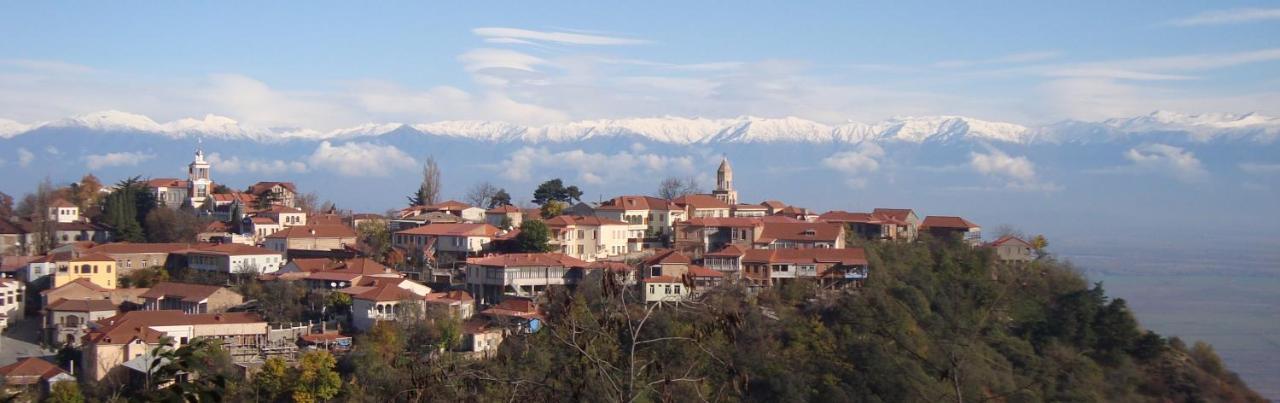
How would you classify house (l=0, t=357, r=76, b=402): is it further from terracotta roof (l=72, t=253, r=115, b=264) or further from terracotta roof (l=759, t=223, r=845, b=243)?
terracotta roof (l=759, t=223, r=845, b=243)

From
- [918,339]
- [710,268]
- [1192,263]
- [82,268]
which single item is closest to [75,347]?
[82,268]

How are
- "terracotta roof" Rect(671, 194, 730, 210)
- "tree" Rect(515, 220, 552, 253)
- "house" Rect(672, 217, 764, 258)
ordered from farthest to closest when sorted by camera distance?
"terracotta roof" Rect(671, 194, 730, 210) → "house" Rect(672, 217, 764, 258) → "tree" Rect(515, 220, 552, 253)

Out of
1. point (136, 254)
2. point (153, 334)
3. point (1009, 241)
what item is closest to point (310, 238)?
point (136, 254)

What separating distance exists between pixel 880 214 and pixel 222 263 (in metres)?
20.2

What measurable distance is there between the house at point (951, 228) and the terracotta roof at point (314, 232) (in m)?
17.6

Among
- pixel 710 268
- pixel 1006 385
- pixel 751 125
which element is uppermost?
pixel 751 125

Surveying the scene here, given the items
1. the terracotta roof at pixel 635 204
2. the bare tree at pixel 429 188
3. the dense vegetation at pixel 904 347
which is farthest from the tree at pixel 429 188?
the dense vegetation at pixel 904 347

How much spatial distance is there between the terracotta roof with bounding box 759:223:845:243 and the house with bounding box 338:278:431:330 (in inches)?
406

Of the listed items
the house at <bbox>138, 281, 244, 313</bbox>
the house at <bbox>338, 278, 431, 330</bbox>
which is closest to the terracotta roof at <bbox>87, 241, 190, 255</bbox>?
the house at <bbox>138, 281, 244, 313</bbox>

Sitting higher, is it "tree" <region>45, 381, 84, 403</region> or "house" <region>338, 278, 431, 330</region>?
"house" <region>338, 278, 431, 330</region>

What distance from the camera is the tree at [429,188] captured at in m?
48.4

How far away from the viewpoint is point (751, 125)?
16525 centimetres

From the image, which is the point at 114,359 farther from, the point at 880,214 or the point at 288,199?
the point at 880,214

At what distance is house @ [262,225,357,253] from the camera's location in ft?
113
